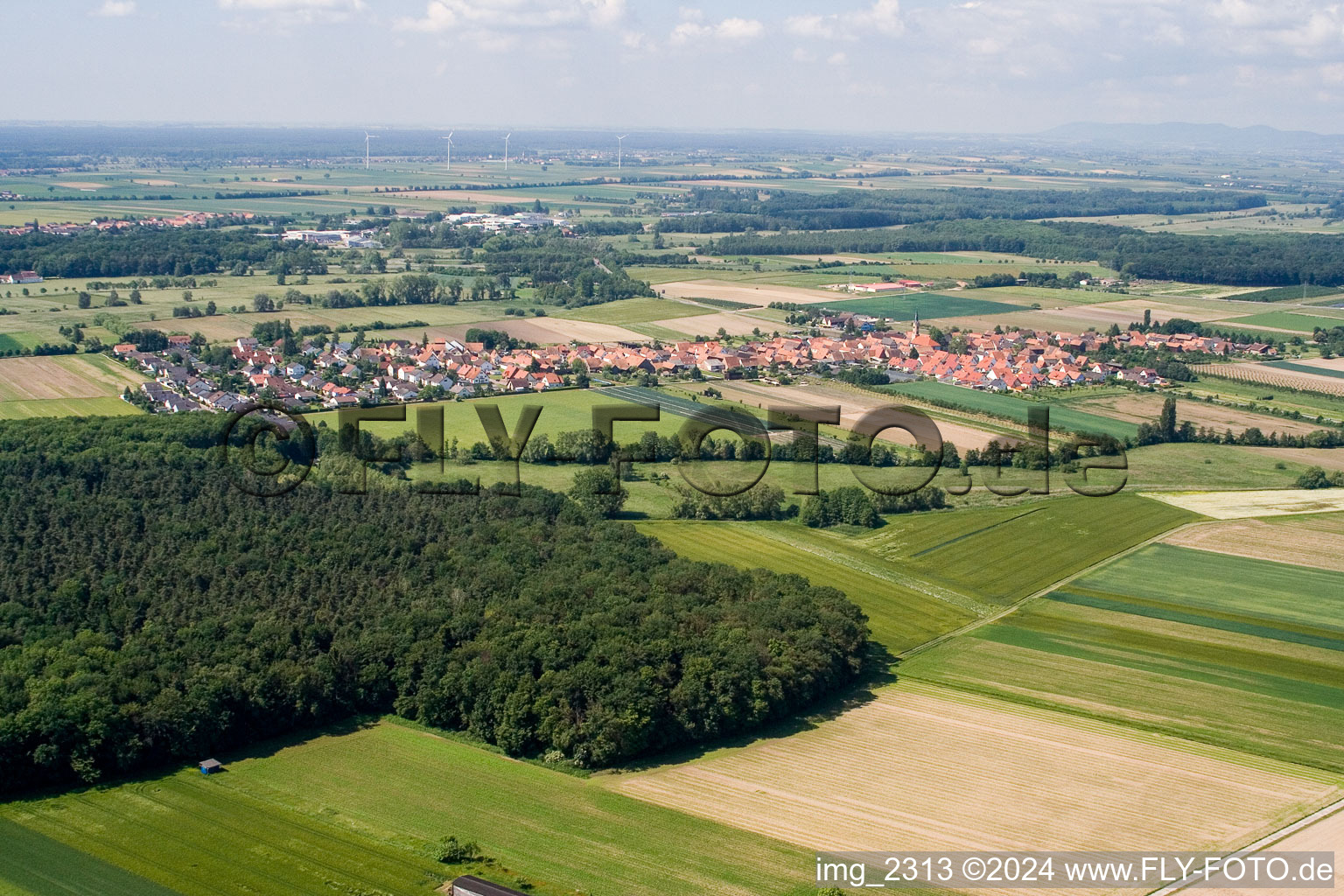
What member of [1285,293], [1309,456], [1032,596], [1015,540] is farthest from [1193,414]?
[1285,293]

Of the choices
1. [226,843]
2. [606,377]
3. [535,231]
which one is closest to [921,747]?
[226,843]

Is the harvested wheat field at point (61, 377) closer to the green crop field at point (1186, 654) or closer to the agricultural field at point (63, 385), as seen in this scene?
the agricultural field at point (63, 385)

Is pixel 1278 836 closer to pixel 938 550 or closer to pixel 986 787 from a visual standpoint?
pixel 986 787

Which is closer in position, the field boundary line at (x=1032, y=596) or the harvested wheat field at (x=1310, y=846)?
the harvested wheat field at (x=1310, y=846)

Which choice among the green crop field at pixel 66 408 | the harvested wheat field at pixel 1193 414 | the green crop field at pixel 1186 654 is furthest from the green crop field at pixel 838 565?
the green crop field at pixel 66 408

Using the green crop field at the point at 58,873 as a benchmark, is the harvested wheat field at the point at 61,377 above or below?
above

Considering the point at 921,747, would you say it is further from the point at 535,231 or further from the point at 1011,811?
the point at 535,231

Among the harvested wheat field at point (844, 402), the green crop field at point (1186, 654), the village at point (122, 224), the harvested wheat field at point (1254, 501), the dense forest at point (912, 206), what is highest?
the dense forest at point (912, 206)
